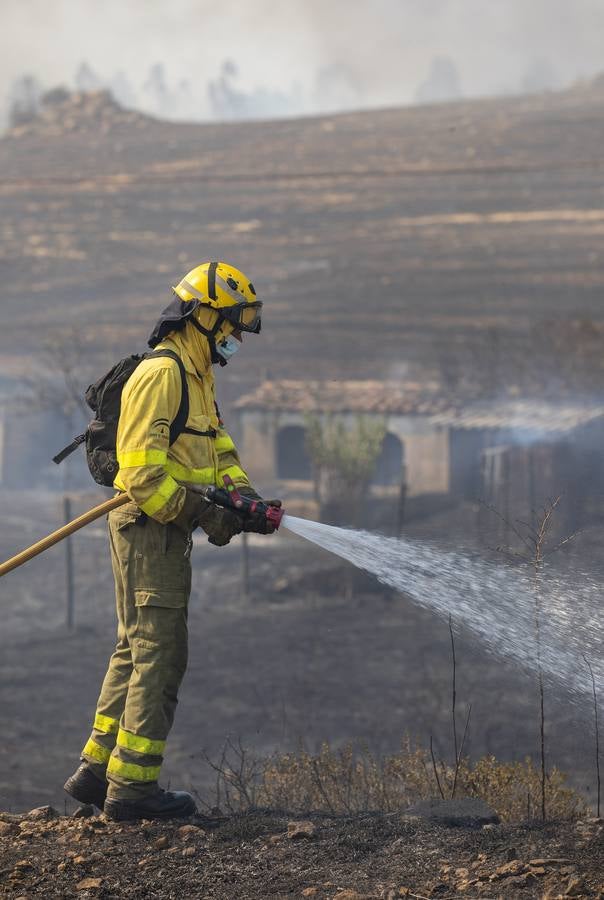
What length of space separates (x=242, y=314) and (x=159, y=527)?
89cm

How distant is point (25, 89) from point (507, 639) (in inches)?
2692

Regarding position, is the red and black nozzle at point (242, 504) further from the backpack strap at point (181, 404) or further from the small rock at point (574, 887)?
the small rock at point (574, 887)

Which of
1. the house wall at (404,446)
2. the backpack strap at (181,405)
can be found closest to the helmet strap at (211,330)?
the backpack strap at (181,405)

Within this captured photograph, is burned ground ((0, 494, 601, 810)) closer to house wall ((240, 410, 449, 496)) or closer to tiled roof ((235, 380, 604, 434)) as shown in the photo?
house wall ((240, 410, 449, 496))

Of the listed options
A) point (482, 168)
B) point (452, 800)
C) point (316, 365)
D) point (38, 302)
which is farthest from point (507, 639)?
point (482, 168)

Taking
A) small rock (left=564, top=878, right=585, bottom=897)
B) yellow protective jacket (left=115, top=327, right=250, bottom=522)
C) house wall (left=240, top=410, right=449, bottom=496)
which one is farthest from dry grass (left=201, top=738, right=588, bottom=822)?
house wall (left=240, top=410, right=449, bottom=496)

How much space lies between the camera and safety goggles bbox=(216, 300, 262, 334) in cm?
477

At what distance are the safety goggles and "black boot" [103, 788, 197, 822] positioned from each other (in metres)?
1.81

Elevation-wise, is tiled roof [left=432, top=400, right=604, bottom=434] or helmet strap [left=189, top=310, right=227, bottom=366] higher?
tiled roof [left=432, top=400, right=604, bottom=434]

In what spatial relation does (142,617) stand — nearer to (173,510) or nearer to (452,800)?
(173,510)

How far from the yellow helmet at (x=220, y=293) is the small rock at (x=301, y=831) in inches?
74.7

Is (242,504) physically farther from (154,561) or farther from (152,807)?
(152,807)

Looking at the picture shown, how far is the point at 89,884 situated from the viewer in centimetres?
401

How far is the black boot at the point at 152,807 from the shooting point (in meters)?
4.62
